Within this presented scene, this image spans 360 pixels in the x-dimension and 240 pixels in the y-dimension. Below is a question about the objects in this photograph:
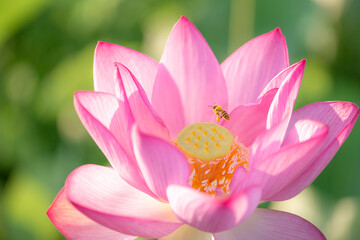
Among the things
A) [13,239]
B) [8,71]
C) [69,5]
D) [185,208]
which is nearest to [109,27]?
[69,5]

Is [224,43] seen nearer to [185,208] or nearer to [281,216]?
[281,216]

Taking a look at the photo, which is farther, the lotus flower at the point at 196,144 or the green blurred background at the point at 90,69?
the green blurred background at the point at 90,69

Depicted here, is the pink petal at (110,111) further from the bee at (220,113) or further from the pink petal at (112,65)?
the bee at (220,113)

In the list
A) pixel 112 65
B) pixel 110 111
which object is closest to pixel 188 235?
pixel 110 111

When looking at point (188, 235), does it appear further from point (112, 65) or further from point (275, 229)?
point (112, 65)

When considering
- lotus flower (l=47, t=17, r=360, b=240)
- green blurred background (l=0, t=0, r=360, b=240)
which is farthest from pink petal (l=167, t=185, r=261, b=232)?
green blurred background (l=0, t=0, r=360, b=240)

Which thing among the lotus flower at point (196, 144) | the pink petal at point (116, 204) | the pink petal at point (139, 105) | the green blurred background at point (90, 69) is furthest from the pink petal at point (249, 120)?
the green blurred background at point (90, 69)

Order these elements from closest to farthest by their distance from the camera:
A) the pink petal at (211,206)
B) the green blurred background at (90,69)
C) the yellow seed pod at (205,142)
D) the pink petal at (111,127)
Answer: the pink petal at (211,206), the pink petal at (111,127), the yellow seed pod at (205,142), the green blurred background at (90,69)
